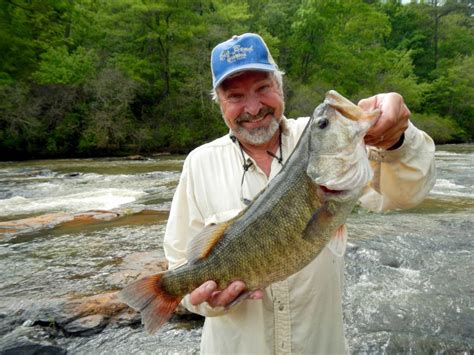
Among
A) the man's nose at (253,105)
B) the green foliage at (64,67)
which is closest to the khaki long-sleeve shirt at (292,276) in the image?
the man's nose at (253,105)

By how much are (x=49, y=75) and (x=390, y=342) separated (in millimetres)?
30300

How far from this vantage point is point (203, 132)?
33.2 metres

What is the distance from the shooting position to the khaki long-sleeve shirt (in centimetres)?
230

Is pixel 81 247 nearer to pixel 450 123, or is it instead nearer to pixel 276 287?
pixel 276 287

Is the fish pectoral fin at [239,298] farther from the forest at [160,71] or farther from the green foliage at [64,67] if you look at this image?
the green foliage at [64,67]

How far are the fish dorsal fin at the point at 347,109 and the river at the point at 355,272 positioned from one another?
3.12 metres

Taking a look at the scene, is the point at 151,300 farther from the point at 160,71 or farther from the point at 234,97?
the point at 160,71

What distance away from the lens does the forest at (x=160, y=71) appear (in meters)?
29.4

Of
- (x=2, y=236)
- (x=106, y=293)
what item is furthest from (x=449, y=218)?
(x=2, y=236)

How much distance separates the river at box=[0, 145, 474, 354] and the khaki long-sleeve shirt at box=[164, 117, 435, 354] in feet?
7.09

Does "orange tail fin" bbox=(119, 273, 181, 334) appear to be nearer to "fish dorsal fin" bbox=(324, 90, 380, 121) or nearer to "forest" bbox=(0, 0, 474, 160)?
"fish dorsal fin" bbox=(324, 90, 380, 121)

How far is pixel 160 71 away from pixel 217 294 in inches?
1359

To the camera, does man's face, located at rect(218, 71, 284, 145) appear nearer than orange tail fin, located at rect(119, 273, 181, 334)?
No

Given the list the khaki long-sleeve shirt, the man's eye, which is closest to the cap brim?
the man's eye
